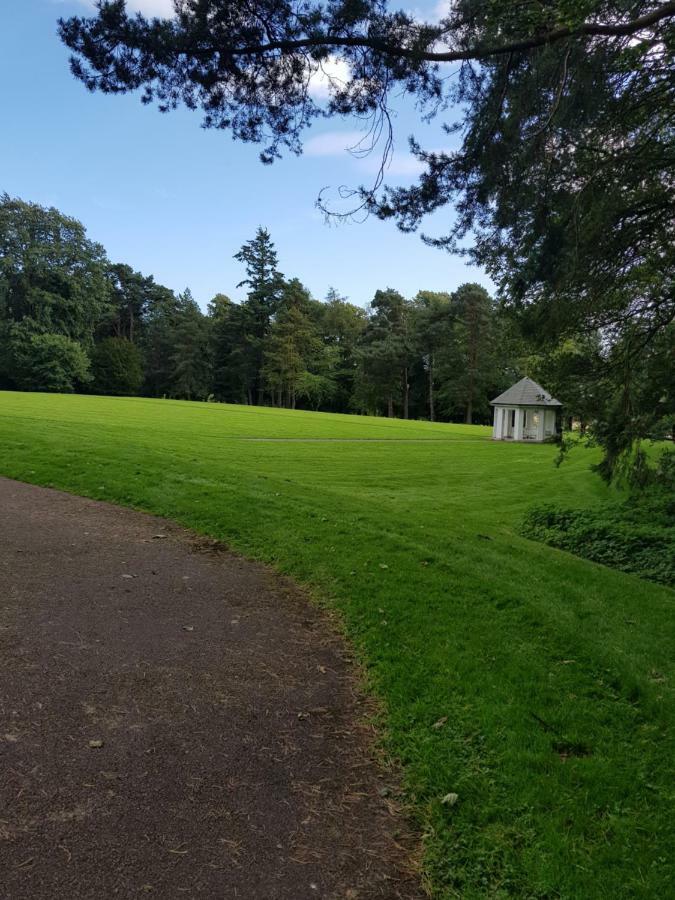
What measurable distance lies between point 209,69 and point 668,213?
5678 millimetres

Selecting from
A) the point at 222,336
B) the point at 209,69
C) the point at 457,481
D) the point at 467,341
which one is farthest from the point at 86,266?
the point at 209,69

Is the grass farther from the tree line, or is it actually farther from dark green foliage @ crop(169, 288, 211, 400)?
dark green foliage @ crop(169, 288, 211, 400)

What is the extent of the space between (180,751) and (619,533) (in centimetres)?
985

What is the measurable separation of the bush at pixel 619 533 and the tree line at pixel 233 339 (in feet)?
162

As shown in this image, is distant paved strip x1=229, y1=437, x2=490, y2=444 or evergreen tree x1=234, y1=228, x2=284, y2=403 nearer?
distant paved strip x1=229, y1=437, x2=490, y2=444

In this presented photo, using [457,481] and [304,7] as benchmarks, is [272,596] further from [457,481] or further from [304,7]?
[457,481]

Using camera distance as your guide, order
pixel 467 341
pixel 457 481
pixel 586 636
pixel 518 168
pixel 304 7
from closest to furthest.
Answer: pixel 304 7 → pixel 586 636 → pixel 518 168 → pixel 457 481 → pixel 467 341

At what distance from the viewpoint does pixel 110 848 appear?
8.04 ft

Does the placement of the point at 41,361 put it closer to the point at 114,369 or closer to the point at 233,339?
the point at 114,369

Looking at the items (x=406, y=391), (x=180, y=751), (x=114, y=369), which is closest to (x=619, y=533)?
(x=180, y=751)

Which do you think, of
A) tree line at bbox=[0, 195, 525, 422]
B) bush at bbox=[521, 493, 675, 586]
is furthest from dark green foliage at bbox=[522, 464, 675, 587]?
tree line at bbox=[0, 195, 525, 422]

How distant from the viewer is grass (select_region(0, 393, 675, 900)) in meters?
2.68

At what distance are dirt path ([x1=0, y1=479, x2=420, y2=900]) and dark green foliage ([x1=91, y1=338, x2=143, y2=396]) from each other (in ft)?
217

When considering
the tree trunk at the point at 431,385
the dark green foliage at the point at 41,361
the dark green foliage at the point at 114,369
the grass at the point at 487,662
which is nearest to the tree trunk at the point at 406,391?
the tree trunk at the point at 431,385
